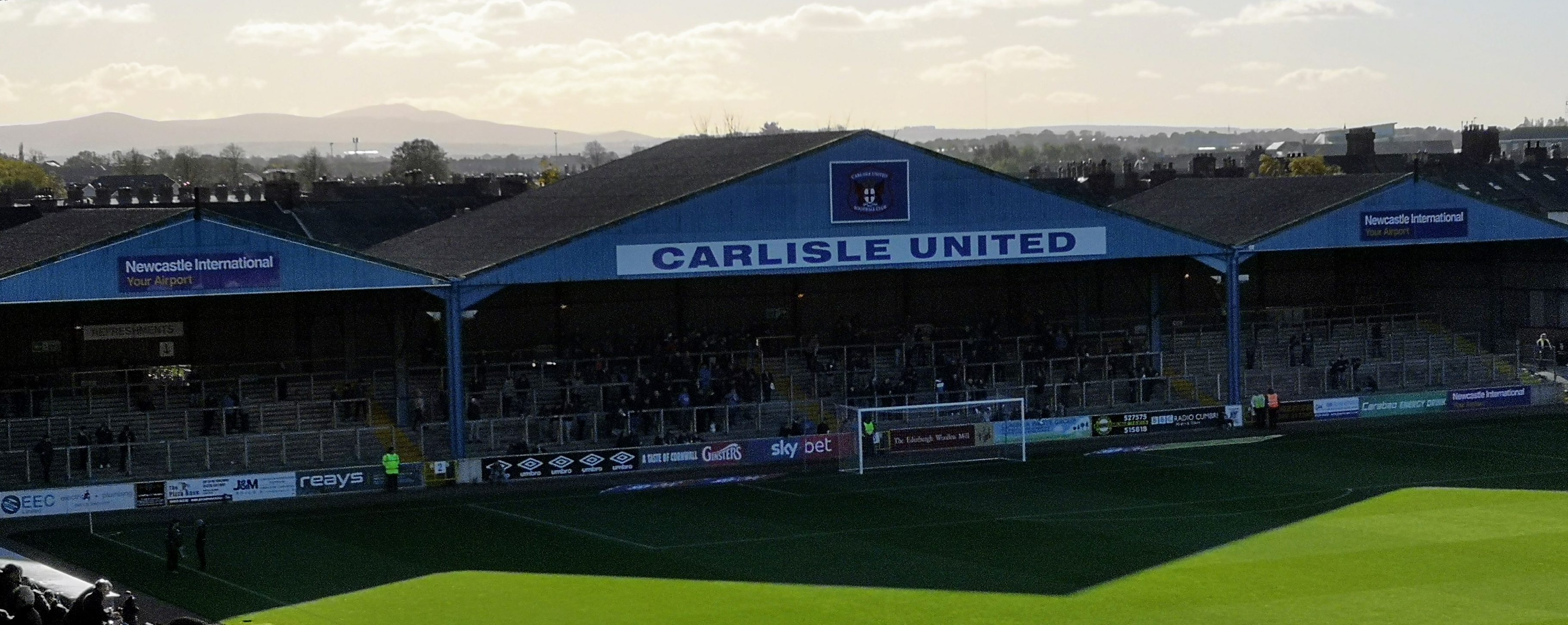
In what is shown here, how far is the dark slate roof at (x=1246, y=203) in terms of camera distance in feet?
194

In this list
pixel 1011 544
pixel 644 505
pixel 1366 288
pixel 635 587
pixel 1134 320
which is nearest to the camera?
pixel 635 587

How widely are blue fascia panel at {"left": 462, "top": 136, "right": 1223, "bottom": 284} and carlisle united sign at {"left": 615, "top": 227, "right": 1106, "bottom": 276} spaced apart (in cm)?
3

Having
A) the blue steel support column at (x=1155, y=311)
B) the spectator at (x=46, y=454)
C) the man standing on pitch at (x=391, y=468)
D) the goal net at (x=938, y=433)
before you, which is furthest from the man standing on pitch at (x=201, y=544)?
the blue steel support column at (x=1155, y=311)

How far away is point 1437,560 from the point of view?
36.1 meters

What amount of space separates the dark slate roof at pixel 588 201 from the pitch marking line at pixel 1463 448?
1697 cm

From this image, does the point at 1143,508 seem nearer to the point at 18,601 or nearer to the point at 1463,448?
the point at 1463,448

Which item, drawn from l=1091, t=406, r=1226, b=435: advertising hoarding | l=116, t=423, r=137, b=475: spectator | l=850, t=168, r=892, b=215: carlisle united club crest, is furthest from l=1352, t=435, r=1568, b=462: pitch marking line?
l=116, t=423, r=137, b=475: spectator

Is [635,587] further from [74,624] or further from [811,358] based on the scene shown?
[811,358]

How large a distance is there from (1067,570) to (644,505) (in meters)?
12.4

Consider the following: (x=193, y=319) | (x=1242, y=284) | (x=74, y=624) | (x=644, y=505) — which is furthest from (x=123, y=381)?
(x=1242, y=284)

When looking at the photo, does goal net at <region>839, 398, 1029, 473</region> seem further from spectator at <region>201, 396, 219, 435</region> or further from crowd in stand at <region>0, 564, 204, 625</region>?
crowd in stand at <region>0, 564, 204, 625</region>

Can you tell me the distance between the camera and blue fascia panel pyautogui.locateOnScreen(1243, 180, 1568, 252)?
192 ft

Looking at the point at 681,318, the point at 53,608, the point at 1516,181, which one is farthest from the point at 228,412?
the point at 1516,181

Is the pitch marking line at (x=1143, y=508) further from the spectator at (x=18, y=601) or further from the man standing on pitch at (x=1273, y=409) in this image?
the spectator at (x=18, y=601)
